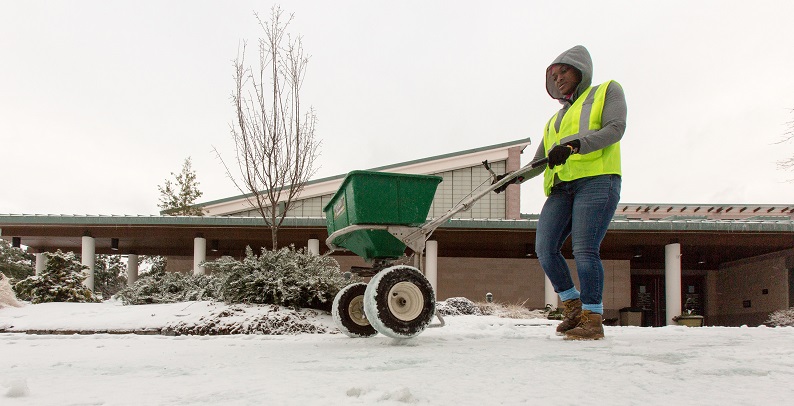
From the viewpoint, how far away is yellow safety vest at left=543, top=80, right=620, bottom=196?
13.7 ft

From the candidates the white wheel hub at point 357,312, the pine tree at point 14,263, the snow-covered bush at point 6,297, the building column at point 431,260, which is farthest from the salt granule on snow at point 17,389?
the pine tree at point 14,263

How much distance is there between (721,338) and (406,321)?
8.11ft

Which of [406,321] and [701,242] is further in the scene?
[701,242]

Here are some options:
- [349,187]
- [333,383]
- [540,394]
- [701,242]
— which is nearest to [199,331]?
[349,187]

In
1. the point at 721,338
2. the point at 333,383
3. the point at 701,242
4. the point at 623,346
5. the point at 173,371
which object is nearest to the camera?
the point at 333,383

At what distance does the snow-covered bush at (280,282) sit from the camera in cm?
708

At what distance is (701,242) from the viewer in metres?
17.3

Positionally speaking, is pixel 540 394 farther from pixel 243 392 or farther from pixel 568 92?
pixel 568 92

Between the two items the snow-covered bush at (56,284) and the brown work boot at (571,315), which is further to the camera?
the snow-covered bush at (56,284)

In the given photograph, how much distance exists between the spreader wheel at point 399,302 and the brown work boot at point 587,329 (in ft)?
3.39

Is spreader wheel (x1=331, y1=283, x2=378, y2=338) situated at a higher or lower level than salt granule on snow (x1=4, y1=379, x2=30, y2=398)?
lower

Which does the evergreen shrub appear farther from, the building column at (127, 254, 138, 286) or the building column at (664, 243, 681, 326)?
the building column at (127, 254, 138, 286)

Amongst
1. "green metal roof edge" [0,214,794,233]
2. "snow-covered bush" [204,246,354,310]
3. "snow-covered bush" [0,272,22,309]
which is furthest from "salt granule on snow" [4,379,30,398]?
"green metal roof edge" [0,214,794,233]

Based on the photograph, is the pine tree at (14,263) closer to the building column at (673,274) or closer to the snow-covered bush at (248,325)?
the snow-covered bush at (248,325)
